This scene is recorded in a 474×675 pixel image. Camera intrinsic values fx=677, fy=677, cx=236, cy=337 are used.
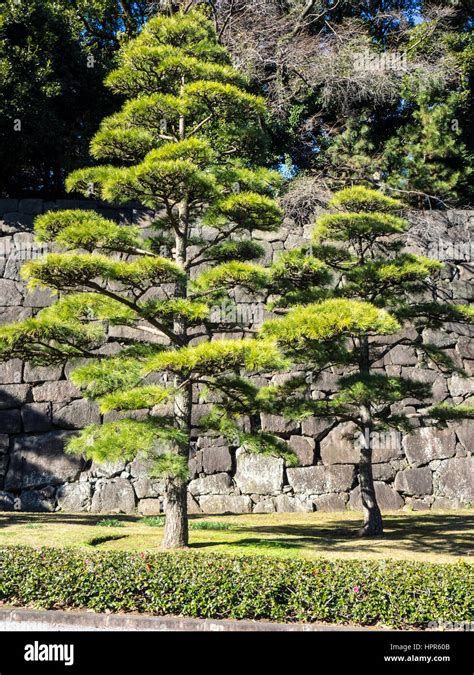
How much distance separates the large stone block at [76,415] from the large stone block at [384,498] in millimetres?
4621

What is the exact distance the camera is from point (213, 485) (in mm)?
11570

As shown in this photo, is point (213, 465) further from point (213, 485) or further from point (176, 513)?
point (176, 513)

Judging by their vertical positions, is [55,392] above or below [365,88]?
below

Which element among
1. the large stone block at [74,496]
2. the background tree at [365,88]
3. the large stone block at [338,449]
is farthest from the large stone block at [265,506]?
the background tree at [365,88]

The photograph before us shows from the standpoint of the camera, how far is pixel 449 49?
16.0 meters

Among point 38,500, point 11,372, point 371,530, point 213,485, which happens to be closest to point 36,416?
point 11,372

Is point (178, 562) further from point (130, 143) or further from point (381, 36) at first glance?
point (381, 36)

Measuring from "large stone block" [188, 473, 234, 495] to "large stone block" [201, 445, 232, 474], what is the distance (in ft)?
0.35

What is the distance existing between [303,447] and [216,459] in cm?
154

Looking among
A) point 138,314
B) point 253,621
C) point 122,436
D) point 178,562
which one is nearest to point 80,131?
point 138,314

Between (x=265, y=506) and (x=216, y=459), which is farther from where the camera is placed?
(x=216, y=459)

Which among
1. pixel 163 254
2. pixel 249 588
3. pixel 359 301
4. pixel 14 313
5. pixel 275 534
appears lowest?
pixel 249 588

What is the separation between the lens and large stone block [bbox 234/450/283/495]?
11.6 m

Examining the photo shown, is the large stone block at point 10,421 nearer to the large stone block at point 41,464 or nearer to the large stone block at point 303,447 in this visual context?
the large stone block at point 41,464
